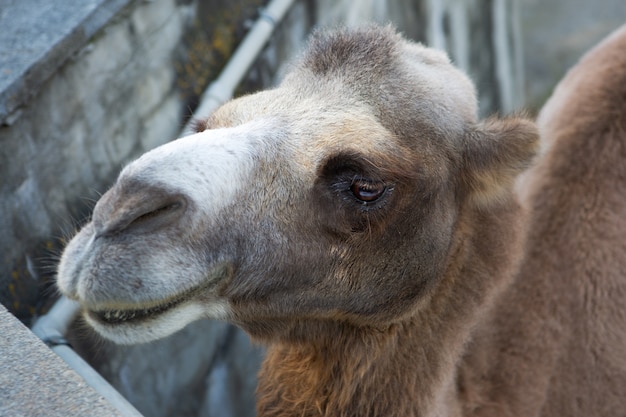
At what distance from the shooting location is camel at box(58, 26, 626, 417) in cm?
255

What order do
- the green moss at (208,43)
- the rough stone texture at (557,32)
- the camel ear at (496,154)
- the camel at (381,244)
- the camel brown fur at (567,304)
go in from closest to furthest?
the camel at (381,244)
the camel ear at (496,154)
the camel brown fur at (567,304)
the green moss at (208,43)
the rough stone texture at (557,32)

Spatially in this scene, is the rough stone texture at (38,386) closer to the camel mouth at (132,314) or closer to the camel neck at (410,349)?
the camel mouth at (132,314)

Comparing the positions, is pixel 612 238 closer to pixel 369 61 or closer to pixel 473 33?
pixel 369 61

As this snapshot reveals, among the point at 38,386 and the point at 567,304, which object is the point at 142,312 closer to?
the point at 38,386

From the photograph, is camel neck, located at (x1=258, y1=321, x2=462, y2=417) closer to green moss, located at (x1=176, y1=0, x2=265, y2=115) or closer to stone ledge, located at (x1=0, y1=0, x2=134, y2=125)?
stone ledge, located at (x1=0, y1=0, x2=134, y2=125)

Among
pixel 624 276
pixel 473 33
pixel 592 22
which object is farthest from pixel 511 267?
pixel 592 22

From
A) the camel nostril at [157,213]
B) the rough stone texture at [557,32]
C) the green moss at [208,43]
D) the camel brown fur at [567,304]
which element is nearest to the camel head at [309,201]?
the camel nostril at [157,213]

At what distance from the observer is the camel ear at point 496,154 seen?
10.3 feet

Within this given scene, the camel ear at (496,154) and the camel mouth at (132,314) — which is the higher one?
the camel ear at (496,154)

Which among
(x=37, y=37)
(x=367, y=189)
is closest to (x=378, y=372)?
(x=367, y=189)

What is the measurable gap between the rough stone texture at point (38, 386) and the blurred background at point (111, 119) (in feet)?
3.11

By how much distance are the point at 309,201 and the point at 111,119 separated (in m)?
2.12

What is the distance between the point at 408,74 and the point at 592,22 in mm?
10226

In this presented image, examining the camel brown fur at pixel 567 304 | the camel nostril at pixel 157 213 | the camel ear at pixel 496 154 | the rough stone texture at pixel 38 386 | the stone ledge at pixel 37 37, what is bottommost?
the camel brown fur at pixel 567 304
